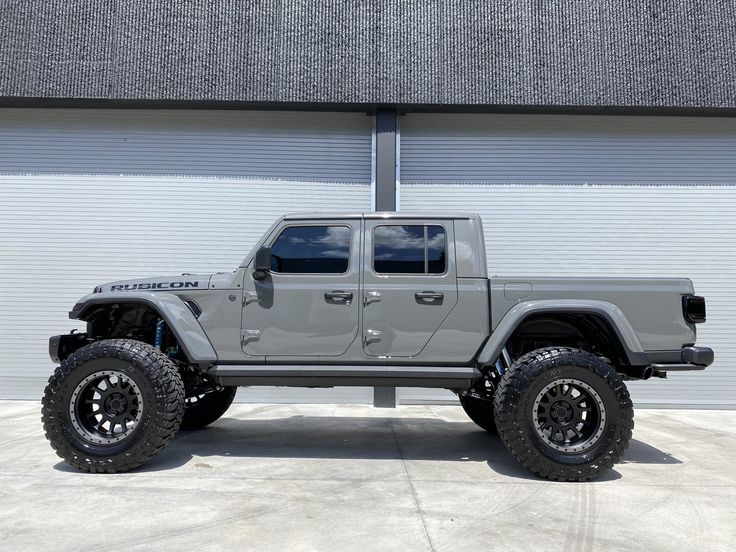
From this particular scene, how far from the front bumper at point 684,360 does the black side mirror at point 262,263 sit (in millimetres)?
3287

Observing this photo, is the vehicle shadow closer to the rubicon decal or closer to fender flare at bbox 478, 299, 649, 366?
fender flare at bbox 478, 299, 649, 366

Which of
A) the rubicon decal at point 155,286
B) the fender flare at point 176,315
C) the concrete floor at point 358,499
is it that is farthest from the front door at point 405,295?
the rubicon decal at point 155,286

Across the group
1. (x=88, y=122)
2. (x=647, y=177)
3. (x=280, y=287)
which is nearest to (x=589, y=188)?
(x=647, y=177)

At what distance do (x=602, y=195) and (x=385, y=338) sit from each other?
18.8 ft

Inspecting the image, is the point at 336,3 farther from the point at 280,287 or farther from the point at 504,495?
the point at 504,495

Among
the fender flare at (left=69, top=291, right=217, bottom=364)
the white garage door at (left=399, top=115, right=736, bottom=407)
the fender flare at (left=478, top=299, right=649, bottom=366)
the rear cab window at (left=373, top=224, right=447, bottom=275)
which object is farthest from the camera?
the white garage door at (left=399, top=115, right=736, bottom=407)

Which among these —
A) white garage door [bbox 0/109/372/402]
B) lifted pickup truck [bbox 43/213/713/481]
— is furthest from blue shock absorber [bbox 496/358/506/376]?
white garage door [bbox 0/109/372/402]

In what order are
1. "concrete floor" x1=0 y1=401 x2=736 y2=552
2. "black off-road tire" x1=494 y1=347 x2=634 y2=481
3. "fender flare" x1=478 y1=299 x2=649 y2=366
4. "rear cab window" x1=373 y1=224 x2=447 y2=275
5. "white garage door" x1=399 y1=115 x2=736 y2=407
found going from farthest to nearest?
"white garage door" x1=399 y1=115 x2=736 y2=407 → "rear cab window" x1=373 y1=224 x2=447 y2=275 → "fender flare" x1=478 y1=299 x2=649 y2=366 → "black off-road tire" x1=494 y1=347 x2=634 y2=481 → "concrete floor" x1=0 y1=401 x2=736 y2=552

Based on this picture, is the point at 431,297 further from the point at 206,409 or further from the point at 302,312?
the point at 206,409

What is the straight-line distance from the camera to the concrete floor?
2.92 meters

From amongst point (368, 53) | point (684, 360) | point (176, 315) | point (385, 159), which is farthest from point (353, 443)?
point (368, 53)

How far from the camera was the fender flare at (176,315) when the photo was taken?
429 centimetres

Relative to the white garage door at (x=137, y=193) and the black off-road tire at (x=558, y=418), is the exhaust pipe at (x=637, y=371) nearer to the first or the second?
the black off-road tire at (x=558, y=418)

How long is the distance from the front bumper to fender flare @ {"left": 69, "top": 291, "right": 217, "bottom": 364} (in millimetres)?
3706
